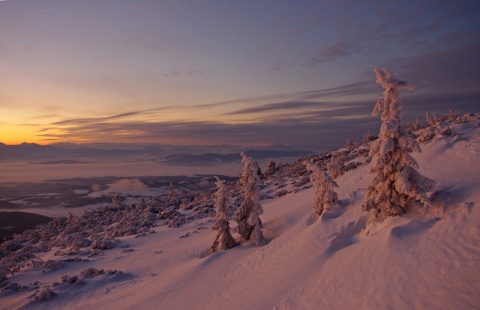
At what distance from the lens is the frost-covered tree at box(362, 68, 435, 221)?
11.1 meters

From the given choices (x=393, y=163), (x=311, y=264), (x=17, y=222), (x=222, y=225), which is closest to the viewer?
(x=311, y=264)

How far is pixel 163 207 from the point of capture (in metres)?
41.1

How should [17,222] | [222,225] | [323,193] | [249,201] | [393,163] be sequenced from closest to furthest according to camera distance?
[393,163] → [323,193] → [222,225] → [249,201] → [17,222]

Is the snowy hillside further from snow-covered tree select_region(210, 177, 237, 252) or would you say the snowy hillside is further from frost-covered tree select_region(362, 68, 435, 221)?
snow-covered tree select_region(210, 177, 237, 252)

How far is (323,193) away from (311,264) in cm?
640

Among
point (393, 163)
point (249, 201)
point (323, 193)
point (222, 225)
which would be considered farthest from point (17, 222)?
point (393, 163)

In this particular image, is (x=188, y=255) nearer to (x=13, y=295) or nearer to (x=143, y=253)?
(x=143, y=253)

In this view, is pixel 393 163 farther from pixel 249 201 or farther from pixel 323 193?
pixel 249 201

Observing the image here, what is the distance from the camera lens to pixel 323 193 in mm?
17188

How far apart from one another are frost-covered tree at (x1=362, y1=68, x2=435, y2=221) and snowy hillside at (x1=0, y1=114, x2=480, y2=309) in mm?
559

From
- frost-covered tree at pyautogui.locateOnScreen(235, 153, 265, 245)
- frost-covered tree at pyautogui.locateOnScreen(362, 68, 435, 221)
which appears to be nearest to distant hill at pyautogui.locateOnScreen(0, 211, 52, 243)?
frost-covered tree at pyautogui.locateOnScreen(235, 153, 265, 245)

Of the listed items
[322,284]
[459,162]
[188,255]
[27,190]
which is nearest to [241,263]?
[322,284]

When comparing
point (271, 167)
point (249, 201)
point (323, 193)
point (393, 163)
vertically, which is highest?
point (393, 163)

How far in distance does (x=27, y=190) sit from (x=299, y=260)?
11437 centimetres
